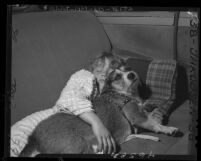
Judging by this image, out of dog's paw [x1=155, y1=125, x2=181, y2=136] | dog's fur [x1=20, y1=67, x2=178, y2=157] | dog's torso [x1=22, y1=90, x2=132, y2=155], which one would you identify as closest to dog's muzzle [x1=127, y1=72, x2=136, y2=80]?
dog's fur [x1=20, y1=67, x2=178, y2=157]

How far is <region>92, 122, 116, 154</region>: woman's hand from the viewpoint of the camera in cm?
155

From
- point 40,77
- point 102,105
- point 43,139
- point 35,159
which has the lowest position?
point 35,159

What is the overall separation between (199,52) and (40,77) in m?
0.87

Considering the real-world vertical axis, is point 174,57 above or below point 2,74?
above

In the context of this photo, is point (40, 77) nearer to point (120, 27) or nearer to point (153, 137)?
point (120, 27)

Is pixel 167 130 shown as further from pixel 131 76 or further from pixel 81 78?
pixel 81 78

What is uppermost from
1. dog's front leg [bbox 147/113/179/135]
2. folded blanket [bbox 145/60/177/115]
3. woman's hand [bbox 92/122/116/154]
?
folded blanket [bbox 145/60/177/115]

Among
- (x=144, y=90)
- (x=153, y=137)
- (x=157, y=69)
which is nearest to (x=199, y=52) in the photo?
(x=157, y=69)

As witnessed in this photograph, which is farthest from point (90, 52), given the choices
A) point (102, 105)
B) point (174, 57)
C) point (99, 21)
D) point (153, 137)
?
point (153, 137)

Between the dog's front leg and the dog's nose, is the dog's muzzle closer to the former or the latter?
the dog's nose

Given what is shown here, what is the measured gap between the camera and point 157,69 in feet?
5.20

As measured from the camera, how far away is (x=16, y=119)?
61.1 inches

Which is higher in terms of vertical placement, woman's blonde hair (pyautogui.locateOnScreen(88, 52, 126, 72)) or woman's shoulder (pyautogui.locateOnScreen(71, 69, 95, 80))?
woman's blonde hair (pyautogui.locateOnScreen(88, 52, 126, 72))

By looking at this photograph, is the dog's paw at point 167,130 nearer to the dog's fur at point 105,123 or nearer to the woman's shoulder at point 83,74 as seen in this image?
the dog's fur at point 105,123
